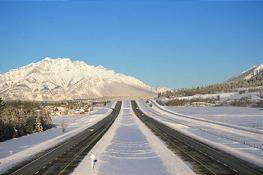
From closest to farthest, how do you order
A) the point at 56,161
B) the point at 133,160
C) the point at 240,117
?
the point at 56,161 < the point at 133,160 < the point at 240,117

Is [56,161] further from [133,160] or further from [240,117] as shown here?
[240,117]

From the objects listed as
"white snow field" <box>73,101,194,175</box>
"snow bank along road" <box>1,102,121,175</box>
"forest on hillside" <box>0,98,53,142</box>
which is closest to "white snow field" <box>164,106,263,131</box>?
"white snow field" <box>73,101,194,175</box>

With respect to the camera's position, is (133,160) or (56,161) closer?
(56,161)

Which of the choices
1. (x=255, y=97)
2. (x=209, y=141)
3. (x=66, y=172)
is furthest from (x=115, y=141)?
(x=255, y=97)

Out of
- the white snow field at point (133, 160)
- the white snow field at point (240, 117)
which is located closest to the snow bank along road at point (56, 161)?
the white snow field at point (133, 160)

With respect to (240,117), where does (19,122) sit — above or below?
above

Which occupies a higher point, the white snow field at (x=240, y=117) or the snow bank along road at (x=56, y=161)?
the white snow field at (x=240, y=117)

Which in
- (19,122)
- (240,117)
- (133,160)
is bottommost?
(133,160)

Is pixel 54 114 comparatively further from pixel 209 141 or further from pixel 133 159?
pixel 133 159

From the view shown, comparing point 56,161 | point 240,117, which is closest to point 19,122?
point 56,161

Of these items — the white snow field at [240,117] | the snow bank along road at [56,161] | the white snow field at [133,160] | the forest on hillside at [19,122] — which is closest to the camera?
the white snow field at [133,160]

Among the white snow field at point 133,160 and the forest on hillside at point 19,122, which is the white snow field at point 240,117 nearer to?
the white snow field at point 133,160

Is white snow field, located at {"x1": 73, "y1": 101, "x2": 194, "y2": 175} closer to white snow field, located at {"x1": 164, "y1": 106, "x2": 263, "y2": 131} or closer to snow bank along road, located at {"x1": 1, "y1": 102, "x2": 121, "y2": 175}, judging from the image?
snow bank along road, located at {"x1": 1, "y1": 102, "x2": 121, "y2": 175}

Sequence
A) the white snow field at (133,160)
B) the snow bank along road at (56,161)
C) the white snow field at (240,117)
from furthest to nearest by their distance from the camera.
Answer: the white snow field at (240,117) → the snow bank along road at (56,161) → the white snow field at (133,160)
